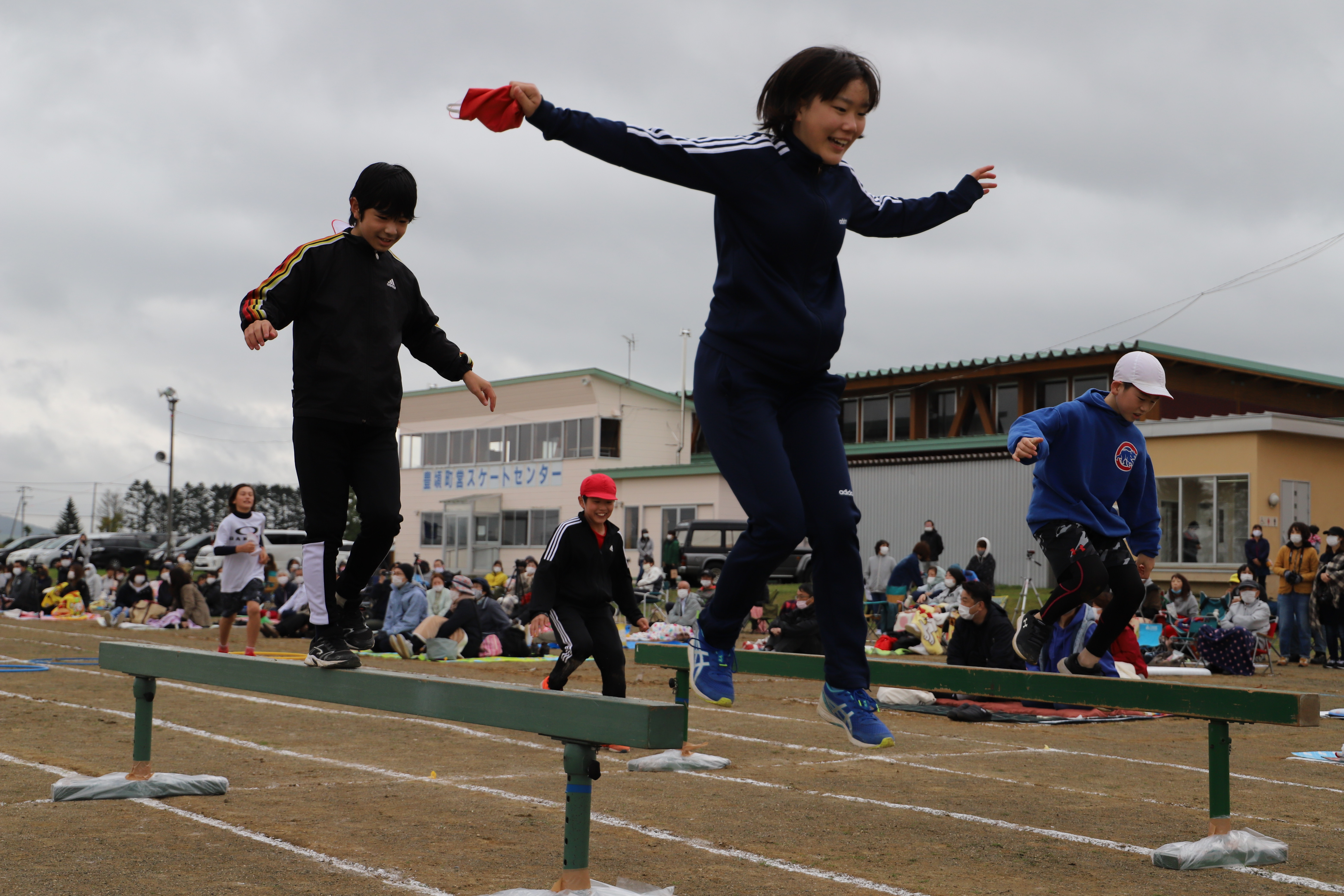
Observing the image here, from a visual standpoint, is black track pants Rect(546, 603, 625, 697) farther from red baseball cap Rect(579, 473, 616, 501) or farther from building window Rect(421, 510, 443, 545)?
building window Rect(421, 510, 443, 545)

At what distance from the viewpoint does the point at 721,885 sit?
5.64 m

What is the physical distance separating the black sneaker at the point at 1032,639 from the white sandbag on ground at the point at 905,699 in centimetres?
648

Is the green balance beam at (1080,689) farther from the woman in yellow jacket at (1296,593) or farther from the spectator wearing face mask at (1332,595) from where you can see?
the woman in yellow jacket at (1296,593)

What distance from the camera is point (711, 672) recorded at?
5.14 meters

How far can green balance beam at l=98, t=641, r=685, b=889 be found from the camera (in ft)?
13.9

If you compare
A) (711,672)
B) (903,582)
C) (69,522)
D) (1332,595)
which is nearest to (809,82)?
(711,672)

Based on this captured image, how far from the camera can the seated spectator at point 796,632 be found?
57.2 feet

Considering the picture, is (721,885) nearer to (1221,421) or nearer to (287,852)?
(287,852)

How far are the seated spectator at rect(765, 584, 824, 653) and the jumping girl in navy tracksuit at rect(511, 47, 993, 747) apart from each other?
12282 millimetres

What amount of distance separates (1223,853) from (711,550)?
97.3 feet

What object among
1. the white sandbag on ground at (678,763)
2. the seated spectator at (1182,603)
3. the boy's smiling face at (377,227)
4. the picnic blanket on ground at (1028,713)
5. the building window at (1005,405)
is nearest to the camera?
the boy's smiling face at (377,227)

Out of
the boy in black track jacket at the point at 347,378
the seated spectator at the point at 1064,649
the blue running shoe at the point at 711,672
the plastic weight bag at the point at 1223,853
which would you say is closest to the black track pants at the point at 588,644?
the seated spectator at the point at 1064,649

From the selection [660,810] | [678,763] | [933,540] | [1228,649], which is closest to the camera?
[660,810]

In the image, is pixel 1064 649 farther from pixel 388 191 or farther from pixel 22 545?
pixel 22 545
